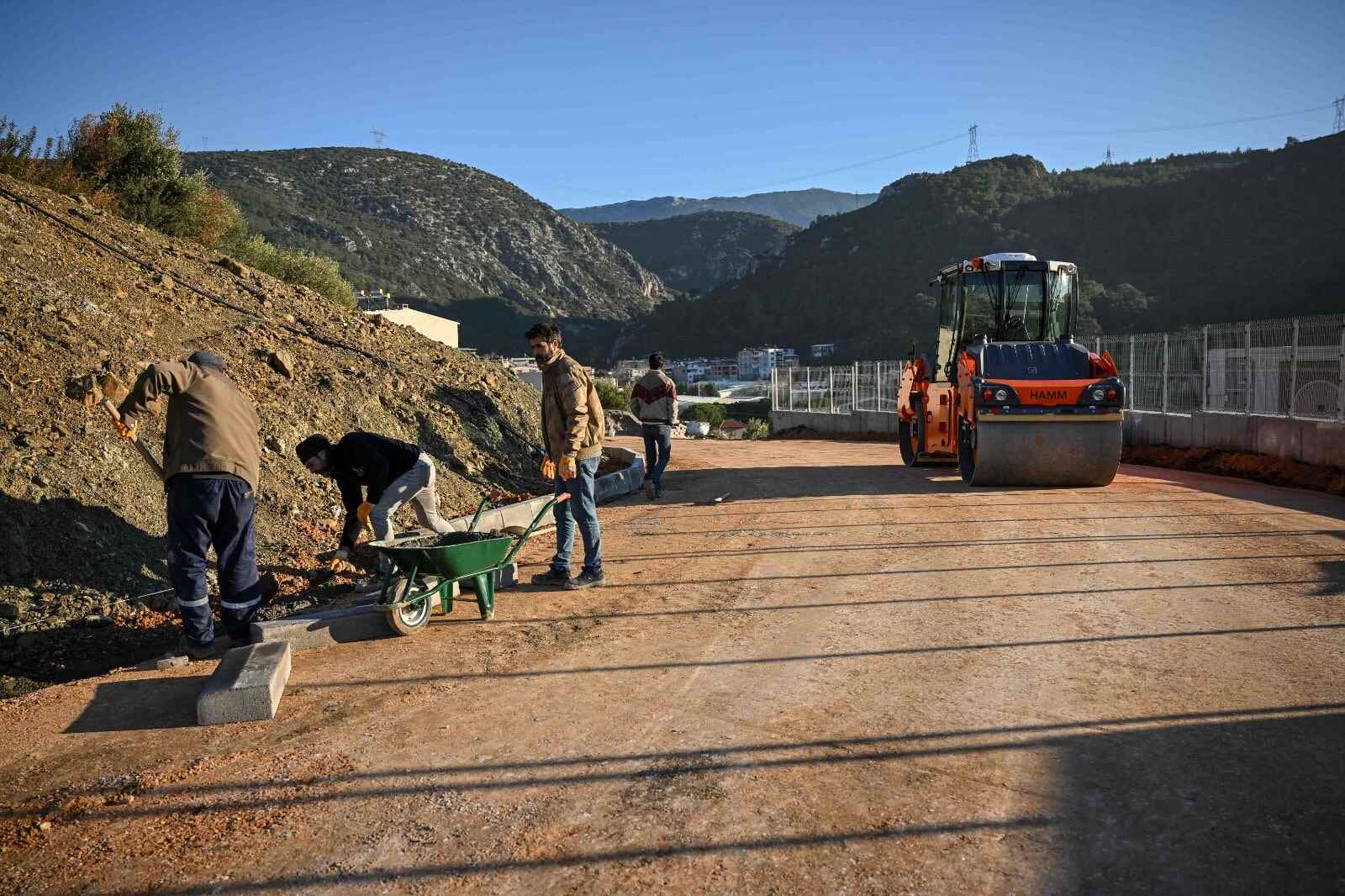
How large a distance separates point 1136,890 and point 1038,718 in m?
1.45

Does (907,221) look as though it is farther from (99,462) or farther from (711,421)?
(99,462)

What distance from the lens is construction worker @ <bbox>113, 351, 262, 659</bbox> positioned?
5.77 metres

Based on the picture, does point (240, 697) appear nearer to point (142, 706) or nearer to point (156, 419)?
point (142, 706)

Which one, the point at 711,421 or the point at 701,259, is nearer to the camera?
the point at 711,421

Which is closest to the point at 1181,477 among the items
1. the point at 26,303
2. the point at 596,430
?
the point at 596,430

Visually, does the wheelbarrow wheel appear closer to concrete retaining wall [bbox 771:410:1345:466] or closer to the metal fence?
concrete retaining wall [bbox 771:410:1345:466]

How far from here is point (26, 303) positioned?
378 inches

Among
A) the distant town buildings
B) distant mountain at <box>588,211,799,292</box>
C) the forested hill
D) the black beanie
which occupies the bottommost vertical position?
the black beanie

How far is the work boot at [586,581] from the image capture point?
7.59m

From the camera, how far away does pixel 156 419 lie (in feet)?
29.1

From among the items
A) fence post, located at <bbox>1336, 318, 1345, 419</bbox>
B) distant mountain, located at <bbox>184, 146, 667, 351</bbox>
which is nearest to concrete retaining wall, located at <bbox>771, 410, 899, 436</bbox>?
fence post, located at <bbox>1336, 318, 1345, 419</bbox>

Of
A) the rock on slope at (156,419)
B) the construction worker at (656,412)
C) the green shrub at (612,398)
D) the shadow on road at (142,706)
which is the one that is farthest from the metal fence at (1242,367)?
the green shrub at (612,398)

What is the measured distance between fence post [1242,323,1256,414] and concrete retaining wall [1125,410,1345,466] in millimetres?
282

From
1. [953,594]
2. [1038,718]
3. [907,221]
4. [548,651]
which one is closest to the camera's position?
[1038,718]
